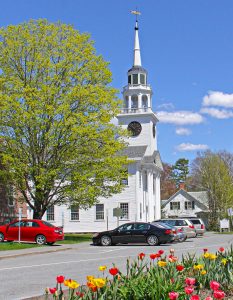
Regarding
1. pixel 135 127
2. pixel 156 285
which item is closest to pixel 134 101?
pixel 135 127

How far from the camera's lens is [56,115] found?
32.6 meters

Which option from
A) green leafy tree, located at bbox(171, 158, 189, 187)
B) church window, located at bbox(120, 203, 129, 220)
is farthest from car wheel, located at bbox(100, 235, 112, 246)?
green leafy tree, located at bbox(171, 158, 189, 187)

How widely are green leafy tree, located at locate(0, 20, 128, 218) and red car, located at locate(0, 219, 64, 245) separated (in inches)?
154

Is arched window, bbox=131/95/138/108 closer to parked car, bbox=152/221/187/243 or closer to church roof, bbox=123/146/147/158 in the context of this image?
church roof, bbox=123/146/147/158

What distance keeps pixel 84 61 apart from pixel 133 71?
28286 mm

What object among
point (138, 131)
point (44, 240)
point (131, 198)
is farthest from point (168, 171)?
point (44, 240)

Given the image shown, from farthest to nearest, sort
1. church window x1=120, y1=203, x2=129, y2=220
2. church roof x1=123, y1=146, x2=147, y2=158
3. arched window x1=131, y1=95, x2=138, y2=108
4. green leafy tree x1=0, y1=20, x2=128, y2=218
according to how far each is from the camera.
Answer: arched window x1=131, y1=95, x2=138, y2=108 → church roof x1=123, y1=146, x2=147, y2=158 → church window x1=120, y1=203, x2=129, y2=220 → green leafy tree x1=0, y1=20, x2=128, y2=218

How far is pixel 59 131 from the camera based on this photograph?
32500 mm

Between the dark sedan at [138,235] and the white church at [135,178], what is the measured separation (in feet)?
68.2

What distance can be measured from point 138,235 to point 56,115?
1023 centimetres

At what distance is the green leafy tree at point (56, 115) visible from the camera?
105 ft

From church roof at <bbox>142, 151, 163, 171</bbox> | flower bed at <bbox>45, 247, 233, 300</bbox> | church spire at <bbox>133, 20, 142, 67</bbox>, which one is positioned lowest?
flower bed at <bbox>45, 247, 233, 300</bbox>

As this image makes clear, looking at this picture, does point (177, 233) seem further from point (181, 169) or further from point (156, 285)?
point (181, 169)

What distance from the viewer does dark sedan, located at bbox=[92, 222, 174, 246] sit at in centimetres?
2781
